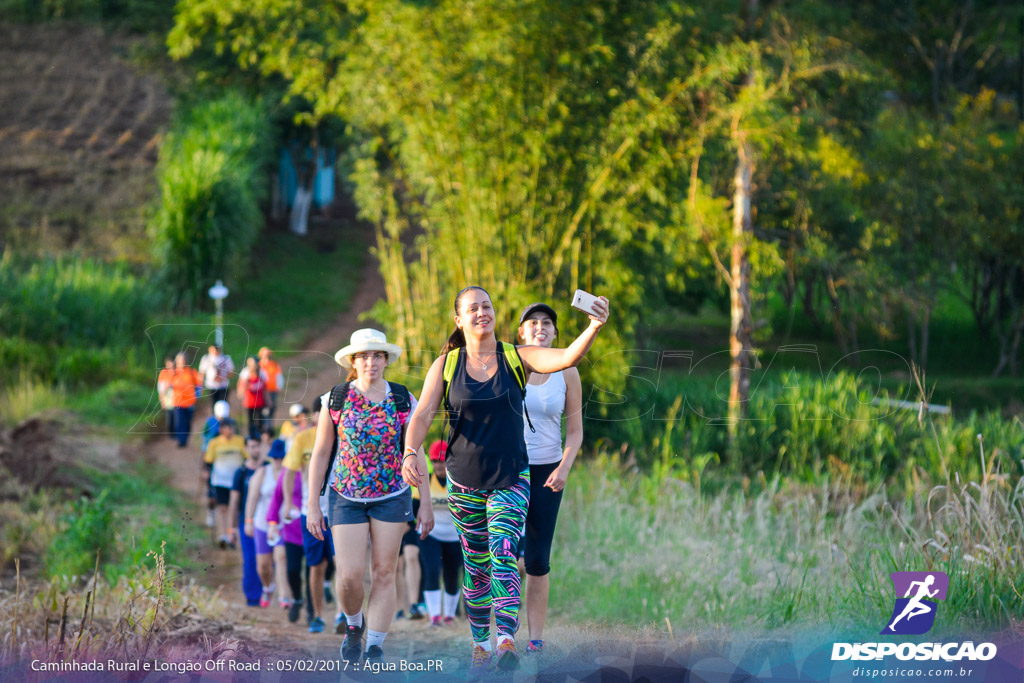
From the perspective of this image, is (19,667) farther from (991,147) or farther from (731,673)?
(991,147)

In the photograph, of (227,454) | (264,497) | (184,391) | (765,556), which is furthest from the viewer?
(184,391)

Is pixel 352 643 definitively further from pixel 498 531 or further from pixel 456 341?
pixel 456 341

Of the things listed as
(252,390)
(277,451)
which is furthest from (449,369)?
(252,390)

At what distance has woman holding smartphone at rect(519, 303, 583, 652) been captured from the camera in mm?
4371

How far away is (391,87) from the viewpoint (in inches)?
374

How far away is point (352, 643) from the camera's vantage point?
4.77 metres

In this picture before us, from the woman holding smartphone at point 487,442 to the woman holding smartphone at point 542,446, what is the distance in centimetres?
22

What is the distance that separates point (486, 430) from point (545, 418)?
45cm

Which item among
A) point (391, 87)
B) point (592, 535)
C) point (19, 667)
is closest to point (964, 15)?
point (391, 87)

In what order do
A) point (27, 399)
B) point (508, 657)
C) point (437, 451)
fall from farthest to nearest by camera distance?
point (27, 399) < point (437, 451) < point (508, 657)

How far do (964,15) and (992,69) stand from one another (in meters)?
2.00

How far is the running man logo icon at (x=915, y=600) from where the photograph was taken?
4.71 meters

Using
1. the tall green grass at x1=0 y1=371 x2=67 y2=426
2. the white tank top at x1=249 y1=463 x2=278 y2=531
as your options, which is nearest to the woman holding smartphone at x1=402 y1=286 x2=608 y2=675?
the white tank top at x1=249 y1=463 x2=278 y2=531

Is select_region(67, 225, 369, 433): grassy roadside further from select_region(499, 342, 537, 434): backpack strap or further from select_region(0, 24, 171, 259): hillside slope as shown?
select_region(499, 342, 537, 434): backpack strap
